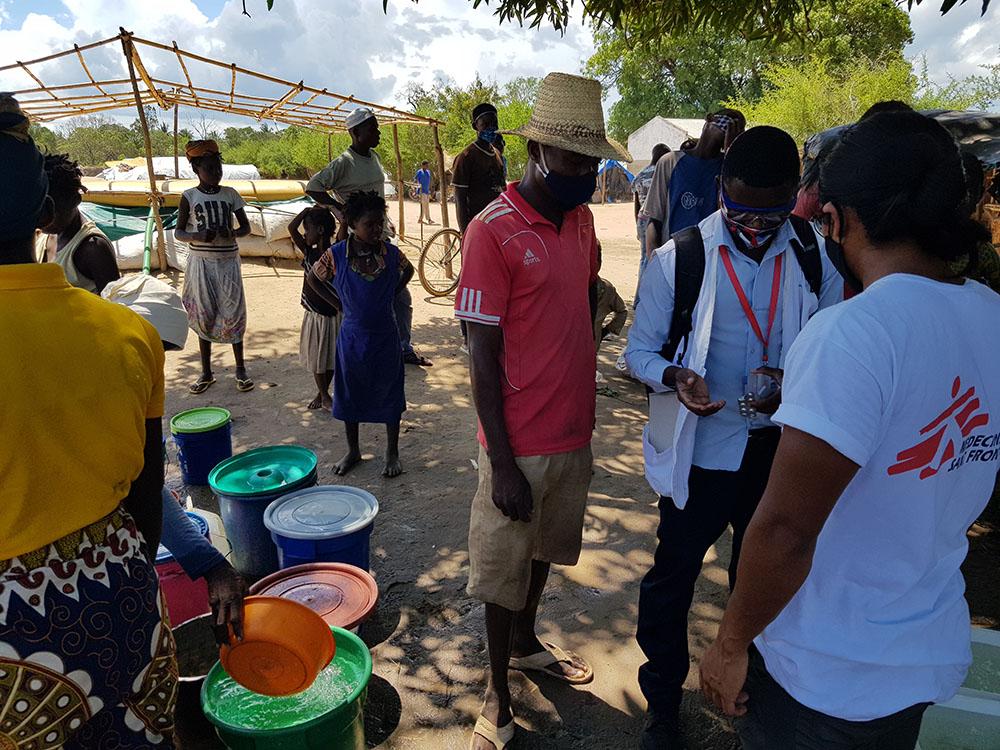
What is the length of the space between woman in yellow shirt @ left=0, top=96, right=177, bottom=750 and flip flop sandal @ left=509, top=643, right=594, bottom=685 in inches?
62.9

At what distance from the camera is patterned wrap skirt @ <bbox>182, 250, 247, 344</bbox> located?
5730 mm

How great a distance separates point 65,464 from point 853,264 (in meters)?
1.59

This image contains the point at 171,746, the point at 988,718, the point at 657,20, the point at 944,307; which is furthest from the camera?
the point at 657,20

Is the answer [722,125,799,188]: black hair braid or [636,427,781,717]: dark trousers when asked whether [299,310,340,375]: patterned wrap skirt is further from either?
[722,125,799,188]: black hair braid

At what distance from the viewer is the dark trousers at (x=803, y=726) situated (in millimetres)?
1308

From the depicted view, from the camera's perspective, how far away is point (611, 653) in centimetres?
291

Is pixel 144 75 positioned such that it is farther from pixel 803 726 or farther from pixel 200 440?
pixel 803 726

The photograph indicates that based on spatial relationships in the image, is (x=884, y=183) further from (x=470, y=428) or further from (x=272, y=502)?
(x=470, y=428)

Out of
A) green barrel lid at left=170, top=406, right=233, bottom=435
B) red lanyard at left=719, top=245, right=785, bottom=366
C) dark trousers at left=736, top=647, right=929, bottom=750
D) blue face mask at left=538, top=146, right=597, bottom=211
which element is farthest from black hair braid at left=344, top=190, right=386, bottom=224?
dark trousers at left=736, top=647, right=929, bottom=750

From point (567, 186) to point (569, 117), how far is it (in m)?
0.23

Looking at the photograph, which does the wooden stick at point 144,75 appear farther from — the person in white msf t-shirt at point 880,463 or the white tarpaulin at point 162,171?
the white tarpaulin at point 162,171

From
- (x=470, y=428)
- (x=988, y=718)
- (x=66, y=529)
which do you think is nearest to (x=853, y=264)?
(x=988, y=718)

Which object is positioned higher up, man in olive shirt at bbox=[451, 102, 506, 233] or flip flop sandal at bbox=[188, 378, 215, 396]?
man in olive shirt at bbox=[451, 102, 506, 233]

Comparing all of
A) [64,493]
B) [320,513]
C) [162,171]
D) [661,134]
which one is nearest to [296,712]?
[64,493]
